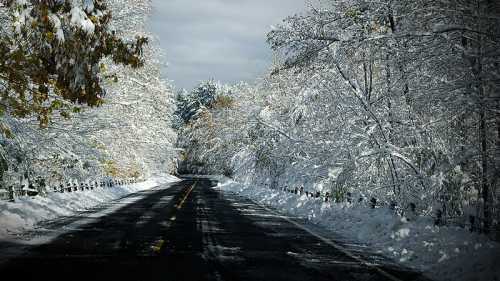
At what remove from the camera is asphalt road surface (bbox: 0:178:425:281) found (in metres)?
7.97

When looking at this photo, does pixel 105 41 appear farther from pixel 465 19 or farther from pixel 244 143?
pixel 244 143

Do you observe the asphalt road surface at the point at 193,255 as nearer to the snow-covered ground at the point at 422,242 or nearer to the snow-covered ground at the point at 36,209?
the snow-covered ground at the point at 422,242

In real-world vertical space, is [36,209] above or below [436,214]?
below

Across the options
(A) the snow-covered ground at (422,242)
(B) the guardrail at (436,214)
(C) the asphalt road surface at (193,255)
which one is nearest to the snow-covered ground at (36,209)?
(C) the asphalt road surface at (193,255)

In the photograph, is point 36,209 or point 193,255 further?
point 36,209

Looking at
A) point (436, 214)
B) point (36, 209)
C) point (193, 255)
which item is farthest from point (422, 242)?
point (36, 209)

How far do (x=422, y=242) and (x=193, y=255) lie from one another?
195 inches

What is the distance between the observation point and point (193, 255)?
973 centimetres

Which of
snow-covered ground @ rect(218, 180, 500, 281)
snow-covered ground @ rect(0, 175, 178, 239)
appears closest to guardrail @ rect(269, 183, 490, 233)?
snow-covered ground @ rect(218, 180, 500, 281)

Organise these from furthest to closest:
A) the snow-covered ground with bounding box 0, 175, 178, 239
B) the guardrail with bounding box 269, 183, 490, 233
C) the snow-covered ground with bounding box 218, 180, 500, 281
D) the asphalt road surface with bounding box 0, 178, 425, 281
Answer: the snow-covered ground with bounding box 0, 175, 178, 239
the guardrail with bounding box 269, 183, 490, 233
the snow-covered ground with bounding box 218, 180, 500, 281
the asphalt road surface with bounding box 0, 178, 425, 281

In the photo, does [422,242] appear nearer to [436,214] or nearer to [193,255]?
[436,214]

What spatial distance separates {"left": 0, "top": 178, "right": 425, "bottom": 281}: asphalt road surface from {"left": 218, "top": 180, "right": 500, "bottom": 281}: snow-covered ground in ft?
2.04

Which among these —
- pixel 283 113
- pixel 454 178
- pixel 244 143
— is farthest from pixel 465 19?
pixel 244 143

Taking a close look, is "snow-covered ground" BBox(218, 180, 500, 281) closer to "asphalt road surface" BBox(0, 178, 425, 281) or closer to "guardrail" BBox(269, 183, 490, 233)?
"guardrail" BBox(269, 183, 490, 233)
